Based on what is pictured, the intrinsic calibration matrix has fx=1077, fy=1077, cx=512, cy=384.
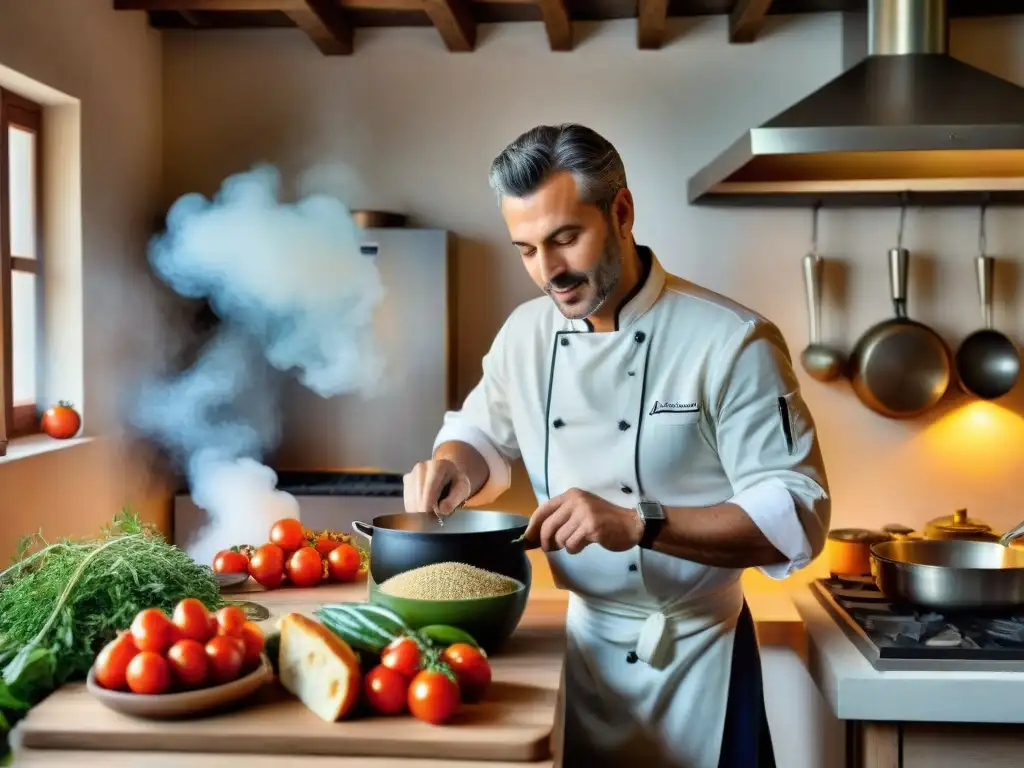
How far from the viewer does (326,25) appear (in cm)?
322

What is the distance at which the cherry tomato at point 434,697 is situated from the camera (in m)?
1.26

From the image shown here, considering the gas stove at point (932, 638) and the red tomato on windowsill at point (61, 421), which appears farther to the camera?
the red tomato on windowsill at point (61, 421)

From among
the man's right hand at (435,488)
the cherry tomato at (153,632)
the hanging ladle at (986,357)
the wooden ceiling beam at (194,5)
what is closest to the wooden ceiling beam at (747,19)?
the hanging ladle at (986,357)

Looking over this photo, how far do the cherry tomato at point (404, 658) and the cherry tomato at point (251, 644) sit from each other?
6.9 inches

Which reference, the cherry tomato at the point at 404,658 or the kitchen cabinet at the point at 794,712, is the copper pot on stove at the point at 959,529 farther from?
the cherry tomato at the point at 404,658

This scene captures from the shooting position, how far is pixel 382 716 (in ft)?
4.30

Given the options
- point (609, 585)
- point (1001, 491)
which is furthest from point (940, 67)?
point (609, 585)

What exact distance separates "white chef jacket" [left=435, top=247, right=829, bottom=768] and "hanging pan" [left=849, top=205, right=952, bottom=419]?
1.71 meters

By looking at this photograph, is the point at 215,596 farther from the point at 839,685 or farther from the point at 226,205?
the point at 226,205

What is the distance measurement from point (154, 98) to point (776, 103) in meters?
2.01

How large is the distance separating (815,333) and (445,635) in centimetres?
233

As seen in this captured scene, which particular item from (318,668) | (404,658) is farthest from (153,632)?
(404,658)

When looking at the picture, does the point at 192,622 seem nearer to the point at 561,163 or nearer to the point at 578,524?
the point at 578,524

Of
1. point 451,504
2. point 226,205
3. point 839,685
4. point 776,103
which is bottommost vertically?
point 839,685
